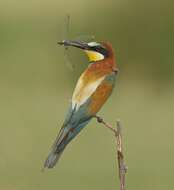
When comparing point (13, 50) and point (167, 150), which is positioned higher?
point (13, 50)

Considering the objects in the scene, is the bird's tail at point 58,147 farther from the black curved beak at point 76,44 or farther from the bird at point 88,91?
the black curved beak at point 76,44

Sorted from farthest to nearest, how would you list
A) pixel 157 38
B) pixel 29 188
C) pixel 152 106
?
pixel 157 38
pixel 152 106
pixel 29 188

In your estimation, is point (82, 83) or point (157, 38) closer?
point (82, 83)

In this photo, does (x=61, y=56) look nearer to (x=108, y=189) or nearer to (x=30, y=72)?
(x=30, y=72)

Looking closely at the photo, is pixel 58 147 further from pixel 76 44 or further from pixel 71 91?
pixel 71 91

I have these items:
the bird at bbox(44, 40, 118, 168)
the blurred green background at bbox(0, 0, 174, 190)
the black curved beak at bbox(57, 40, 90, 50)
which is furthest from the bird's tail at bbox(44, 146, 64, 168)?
the blurred green background at bbox(0, 0, 174, 190)

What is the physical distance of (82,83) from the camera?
8.19 feet

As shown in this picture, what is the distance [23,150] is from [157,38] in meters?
2.65

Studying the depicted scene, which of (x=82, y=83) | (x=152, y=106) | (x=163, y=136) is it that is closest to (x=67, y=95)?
(x=152, y=106)

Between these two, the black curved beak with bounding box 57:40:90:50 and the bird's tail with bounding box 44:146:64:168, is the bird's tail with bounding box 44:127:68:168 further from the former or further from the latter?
the black curved beak with bounding box 57:40:90:50

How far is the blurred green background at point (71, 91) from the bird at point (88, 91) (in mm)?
2205

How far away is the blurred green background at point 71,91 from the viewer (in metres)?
5.12

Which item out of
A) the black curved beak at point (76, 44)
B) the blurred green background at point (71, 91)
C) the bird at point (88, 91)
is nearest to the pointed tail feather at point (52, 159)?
the bird at point (88, 91)

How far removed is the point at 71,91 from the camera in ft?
21.6
